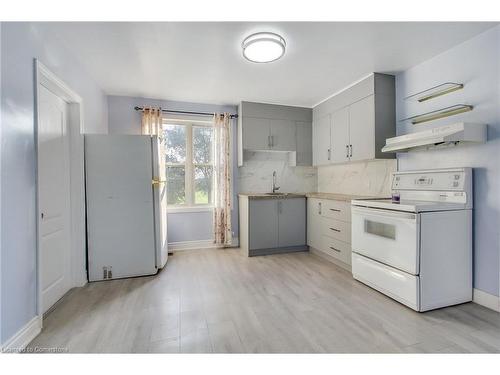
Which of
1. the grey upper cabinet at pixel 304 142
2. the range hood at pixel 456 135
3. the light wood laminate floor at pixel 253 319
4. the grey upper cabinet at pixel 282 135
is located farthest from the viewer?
the grey upper cabinet at pixel 304 142

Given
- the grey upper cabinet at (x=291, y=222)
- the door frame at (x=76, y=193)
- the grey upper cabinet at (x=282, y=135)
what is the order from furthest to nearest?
the grey upper cabinet at (x=282, y=135) → the grey upper cabinet at (x=291, y=222) → the door frame at (x=76, y=193)

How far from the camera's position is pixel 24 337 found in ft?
5.47

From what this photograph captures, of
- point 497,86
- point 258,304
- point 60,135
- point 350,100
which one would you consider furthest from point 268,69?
point 258,304

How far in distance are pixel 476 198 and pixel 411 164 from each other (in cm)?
74

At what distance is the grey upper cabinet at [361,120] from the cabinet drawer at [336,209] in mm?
649

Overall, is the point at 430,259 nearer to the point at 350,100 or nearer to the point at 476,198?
the point at 476,198

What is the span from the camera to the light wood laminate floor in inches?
65.0

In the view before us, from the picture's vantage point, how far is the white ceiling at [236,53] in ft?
6.77

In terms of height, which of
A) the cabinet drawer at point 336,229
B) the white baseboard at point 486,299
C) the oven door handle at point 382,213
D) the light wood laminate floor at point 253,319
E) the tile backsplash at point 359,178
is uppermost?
the tile backsplash at point 359,178

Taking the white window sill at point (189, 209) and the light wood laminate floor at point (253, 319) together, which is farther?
the white window sill at point (189, 209)

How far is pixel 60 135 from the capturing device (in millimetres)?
2500

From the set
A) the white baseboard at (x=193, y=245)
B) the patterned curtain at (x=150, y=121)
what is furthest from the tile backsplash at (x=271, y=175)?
the patterned curtain at (x=150, y=121)

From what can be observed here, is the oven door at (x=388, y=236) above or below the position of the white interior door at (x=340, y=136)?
below

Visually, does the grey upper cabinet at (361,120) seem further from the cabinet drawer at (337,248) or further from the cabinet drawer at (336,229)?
the cabinet drawer at (337,248)
